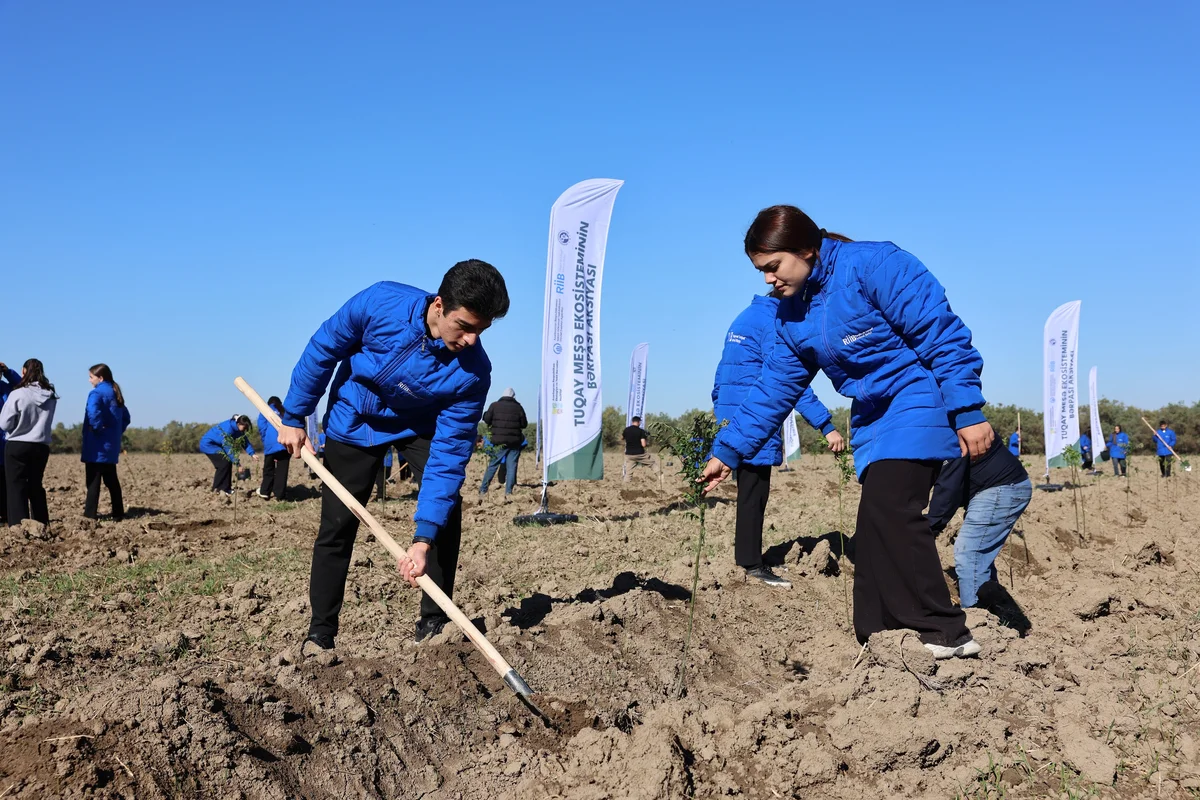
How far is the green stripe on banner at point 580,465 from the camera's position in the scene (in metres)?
9.92

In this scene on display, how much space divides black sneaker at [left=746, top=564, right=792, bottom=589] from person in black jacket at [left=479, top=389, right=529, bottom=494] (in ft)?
24.3

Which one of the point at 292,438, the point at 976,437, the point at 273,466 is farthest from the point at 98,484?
the point at 976,437

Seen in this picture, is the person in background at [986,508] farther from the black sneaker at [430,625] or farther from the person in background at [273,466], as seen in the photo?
the person in background at [273,466]

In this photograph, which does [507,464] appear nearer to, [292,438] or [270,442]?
[270,442]

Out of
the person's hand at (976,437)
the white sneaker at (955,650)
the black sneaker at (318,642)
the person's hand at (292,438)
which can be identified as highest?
the person's hand at (976,437)

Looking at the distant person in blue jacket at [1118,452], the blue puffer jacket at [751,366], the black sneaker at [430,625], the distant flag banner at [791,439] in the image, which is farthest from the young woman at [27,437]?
the distant person in blue jacket at [1118,452]

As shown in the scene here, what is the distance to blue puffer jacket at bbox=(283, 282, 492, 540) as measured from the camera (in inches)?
160

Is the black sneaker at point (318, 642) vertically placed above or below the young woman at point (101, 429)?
below

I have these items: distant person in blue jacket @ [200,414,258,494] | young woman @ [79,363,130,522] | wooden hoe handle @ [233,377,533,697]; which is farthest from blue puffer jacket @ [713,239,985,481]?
distant person in blue jacket @ [200,414,258,494]

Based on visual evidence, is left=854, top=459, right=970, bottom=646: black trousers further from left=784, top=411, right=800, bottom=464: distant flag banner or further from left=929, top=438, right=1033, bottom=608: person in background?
left=784, top=411, right=800, bottom=464: distant flag banner

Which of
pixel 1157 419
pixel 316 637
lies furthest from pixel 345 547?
pixel 1157 419

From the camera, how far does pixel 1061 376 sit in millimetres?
16484

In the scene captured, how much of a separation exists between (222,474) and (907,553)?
465 inches

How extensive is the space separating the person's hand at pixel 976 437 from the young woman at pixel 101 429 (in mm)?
9010
